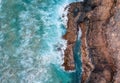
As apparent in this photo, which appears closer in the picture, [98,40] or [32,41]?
[98,40]

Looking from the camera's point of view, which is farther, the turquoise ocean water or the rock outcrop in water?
the turquoise ocean water

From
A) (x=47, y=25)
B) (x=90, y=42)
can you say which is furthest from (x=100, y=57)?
(x=47, y=25)

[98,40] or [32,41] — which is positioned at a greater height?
[32,41]

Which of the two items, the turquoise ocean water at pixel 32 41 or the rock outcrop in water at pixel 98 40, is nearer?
the rock outcrop in water at pixel 98 40

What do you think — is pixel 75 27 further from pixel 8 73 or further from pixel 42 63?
pixel 8 73
